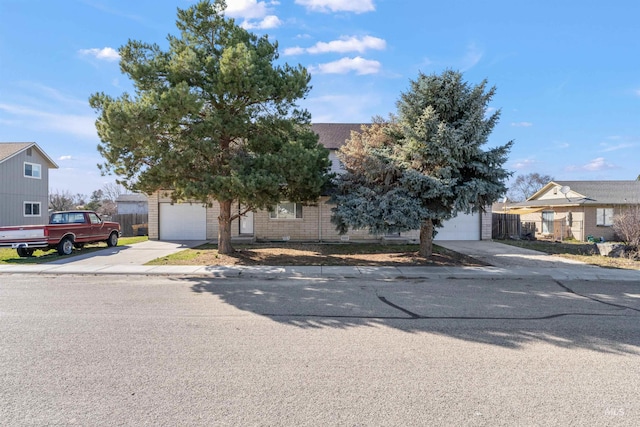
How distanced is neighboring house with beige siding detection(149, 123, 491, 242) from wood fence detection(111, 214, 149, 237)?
23.7 ft

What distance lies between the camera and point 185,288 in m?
9.01

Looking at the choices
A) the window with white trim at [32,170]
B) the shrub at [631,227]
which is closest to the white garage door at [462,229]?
the shrub at [631,227]

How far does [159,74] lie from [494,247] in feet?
51.7

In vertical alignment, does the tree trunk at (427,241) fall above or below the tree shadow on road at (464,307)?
above

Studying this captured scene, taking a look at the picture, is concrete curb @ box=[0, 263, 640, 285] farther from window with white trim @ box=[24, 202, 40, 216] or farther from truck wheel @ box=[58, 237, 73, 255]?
window with white trim @ box=[24, 202, 40, 216]

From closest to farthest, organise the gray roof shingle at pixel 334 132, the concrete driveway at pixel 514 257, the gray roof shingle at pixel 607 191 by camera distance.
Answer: the concrete driveway at pixel 514 257 < the gray roof shingle at pixel 334 132 < the gray roof shingle at pixel 607 191

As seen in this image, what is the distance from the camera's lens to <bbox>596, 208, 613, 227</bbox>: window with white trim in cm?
2377

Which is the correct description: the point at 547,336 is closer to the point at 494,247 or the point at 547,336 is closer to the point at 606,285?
the point at 606,285

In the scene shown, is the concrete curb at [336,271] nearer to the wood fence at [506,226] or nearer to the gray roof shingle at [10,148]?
the wood fence at [506,226]

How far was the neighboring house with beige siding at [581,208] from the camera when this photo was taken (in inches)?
925

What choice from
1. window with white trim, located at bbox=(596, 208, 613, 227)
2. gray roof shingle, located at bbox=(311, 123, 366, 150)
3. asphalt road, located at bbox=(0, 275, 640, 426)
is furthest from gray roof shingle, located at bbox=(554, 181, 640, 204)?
asphalt road, located at bbox=(0, 275, 640, 426)

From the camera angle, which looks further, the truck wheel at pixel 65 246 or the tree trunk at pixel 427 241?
the truck wheel at pixel 65 246

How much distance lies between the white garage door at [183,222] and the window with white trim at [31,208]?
13676 millimetres

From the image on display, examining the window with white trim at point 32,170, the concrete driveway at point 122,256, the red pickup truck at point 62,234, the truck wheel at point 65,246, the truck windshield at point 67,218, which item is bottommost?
the concrete driveway at point 122,256
